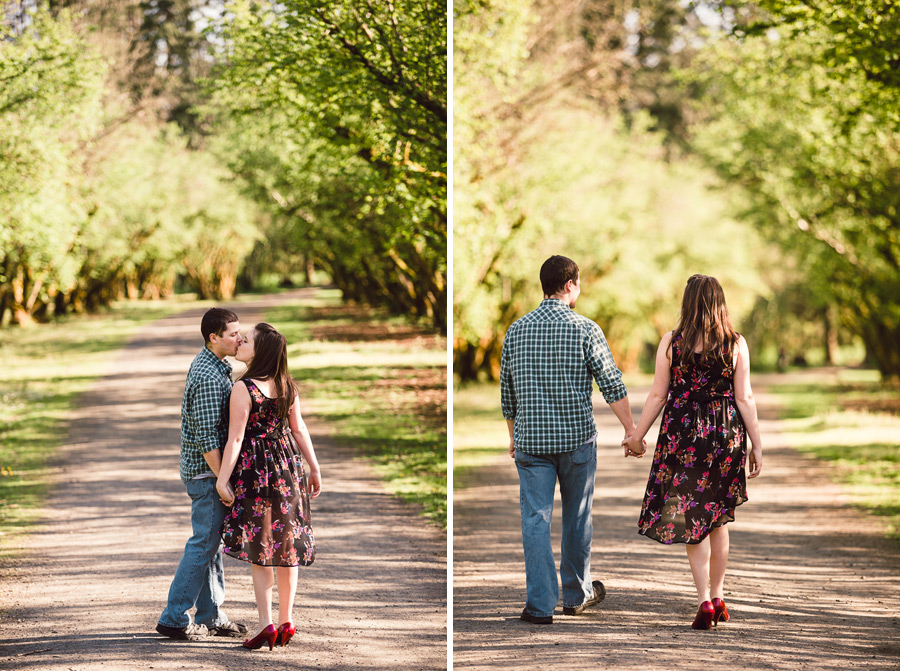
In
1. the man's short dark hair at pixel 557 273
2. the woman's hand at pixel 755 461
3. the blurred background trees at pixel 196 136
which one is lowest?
the woman's hand at pixel 755 461

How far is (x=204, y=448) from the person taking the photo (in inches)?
159

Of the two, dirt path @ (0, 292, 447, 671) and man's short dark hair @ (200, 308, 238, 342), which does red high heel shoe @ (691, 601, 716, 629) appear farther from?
man's short dark hair @ (200, 308, 238, 342)

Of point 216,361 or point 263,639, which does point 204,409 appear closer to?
point 216,361

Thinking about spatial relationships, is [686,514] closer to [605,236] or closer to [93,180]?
[93,180]

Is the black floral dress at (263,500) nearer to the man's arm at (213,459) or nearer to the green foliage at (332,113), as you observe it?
the man's arm at (213,459)

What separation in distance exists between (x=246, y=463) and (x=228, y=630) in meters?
0.89

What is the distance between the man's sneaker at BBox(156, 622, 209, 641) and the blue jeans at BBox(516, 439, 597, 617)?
1.56 meters

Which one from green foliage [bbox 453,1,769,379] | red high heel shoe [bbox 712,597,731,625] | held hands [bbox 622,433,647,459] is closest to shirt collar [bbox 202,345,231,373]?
held hands [bbox 622,433,647,459]

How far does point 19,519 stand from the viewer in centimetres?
552

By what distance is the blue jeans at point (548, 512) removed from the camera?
4410mm

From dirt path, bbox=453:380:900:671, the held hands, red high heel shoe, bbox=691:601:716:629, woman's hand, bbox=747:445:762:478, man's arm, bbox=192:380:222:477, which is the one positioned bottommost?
dirt path, bbox=453:380:900:671

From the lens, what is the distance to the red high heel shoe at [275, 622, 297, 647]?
14.0ft

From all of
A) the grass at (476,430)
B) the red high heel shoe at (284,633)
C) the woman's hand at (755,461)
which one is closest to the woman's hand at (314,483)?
the red high heel shoe at (284,633)

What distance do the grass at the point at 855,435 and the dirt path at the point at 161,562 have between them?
12.5 ft
